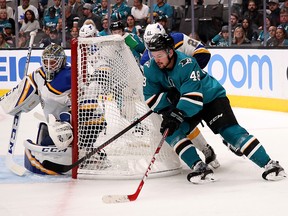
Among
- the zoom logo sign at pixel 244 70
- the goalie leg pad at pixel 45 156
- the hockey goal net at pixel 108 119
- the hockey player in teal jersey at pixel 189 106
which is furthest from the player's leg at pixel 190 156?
A: the zoom logo sign at pixel 244 70

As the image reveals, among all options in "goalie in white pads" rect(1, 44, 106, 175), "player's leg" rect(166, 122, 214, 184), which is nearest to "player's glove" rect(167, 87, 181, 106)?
"player's leg" rect(166, 122, 214, 184)

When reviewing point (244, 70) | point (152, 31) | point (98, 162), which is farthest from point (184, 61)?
point (244, 70)

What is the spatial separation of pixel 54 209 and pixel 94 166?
85 cm

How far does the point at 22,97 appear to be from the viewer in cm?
466

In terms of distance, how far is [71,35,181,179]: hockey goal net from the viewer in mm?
4426

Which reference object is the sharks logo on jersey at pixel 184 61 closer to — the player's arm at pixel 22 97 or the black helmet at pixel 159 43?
the black helmet at pixel 159 43

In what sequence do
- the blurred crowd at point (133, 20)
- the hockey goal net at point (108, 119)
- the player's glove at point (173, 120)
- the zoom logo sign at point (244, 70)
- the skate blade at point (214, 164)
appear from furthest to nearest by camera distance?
the blurred crowd at point (133, 20)
the zoom logo sign at point (244, 70)
the skate blade at point (214, 164)
the hockey goal net at point (108, 119)
the player's glove at point (173, 120)

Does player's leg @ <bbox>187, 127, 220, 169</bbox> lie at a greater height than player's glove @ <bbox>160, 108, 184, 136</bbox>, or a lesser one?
lesser

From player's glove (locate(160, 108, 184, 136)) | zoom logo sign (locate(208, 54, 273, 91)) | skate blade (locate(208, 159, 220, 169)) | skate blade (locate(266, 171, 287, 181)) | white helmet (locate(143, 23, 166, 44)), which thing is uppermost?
white helmet (locate(143, 23, 166, 44))

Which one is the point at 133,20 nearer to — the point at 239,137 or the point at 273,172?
the point at 239,137

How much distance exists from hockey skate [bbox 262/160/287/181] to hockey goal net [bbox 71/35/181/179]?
609 mm

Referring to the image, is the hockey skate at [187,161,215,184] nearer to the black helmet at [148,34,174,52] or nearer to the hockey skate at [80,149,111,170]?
the hockey skate at [80,149,111,170]

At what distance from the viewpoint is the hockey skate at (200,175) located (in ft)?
13.5

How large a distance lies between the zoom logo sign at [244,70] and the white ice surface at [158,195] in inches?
107
